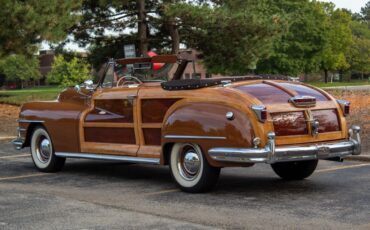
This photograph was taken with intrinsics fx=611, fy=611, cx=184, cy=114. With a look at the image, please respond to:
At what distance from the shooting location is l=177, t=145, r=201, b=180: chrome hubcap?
7.46 m

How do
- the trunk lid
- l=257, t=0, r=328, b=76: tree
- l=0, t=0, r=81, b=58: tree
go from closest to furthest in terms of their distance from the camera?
the trunk lid < l=0, t=0, r=81, b=58: tree < l=257, t=0, r=328, b=76: tree

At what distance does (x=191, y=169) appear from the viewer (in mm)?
7535

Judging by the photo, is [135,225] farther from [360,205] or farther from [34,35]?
[34,35]

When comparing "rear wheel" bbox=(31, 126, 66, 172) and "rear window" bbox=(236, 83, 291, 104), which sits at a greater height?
"rear window" bbox=(236, 83, 291, 104)

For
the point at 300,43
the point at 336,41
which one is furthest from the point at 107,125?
the point at 336,41

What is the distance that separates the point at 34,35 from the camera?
19.3m

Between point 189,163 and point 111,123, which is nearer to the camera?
point 189,163

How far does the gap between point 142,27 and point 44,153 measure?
18.9 meters

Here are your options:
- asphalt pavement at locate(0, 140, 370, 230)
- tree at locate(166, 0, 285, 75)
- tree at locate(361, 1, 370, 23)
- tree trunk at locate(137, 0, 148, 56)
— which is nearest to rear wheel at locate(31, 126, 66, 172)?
asphalt pavement at locate(0, 140, 370, 230)

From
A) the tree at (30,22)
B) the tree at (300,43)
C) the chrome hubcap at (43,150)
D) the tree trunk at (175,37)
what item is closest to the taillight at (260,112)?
the chrome hubcap at (43,150)

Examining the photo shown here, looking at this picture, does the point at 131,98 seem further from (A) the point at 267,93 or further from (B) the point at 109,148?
(A) the point at 267,93

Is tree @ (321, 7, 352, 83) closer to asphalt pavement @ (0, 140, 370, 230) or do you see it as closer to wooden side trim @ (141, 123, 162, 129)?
asphalt pavement @ (0, 140, 370, 230)

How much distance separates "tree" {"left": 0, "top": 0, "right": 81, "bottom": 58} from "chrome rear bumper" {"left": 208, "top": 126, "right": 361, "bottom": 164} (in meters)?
12.2

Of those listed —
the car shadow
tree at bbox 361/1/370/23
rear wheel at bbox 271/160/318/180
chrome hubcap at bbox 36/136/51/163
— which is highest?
tree at bbox 361/1/370/23
